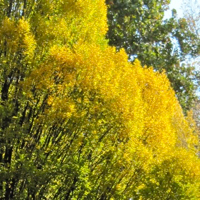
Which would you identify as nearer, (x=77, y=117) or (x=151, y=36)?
(x=77, y=117)

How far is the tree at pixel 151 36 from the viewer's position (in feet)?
73.8

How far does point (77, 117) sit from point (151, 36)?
1476 cm

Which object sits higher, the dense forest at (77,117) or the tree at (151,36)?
the tree at (151,36)

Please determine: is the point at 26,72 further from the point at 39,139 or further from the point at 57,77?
the point at 39,139

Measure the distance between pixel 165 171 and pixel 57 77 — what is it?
12.3 feet

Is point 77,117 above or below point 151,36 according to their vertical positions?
below

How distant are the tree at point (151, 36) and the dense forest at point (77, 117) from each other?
11.0m

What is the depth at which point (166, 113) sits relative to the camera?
37.0ft

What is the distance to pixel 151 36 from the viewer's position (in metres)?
23.0

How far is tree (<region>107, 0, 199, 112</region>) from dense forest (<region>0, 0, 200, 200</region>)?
11041 mm

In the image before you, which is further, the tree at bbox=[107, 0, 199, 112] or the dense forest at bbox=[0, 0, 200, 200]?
the tree at bbox=[107, 0, 199, 112]

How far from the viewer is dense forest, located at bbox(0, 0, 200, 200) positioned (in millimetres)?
9266

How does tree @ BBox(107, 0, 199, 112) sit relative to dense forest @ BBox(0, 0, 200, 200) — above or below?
above

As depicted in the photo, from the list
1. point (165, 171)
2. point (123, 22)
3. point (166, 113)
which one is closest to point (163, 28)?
point (123, 22)
